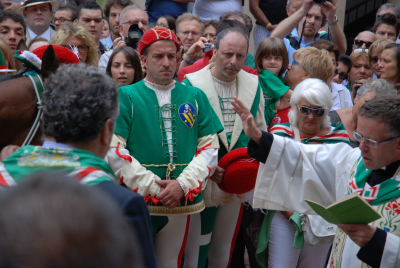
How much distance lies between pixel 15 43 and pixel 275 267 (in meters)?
3.88

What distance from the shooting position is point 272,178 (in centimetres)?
326

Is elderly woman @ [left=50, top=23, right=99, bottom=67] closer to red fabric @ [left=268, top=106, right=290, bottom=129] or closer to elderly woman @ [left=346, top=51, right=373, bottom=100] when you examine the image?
red fabric @ [left=268, top=106, right=290, bottom=129]

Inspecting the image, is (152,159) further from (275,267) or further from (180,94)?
(275,267)

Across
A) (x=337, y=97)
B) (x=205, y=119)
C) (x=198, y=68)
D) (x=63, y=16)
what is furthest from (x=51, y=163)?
(x=63, y=16)

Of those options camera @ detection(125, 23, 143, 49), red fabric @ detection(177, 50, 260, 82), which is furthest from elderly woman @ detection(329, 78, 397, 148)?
camera @ detection(125, 23, 143, 49)

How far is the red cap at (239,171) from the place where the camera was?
3.73 metres

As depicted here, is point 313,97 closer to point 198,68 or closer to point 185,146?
point 185,146

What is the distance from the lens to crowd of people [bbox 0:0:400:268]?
3.40 ft

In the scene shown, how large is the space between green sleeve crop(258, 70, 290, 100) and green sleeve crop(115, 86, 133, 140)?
1.72 meters

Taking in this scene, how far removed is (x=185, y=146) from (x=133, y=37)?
2161 mm

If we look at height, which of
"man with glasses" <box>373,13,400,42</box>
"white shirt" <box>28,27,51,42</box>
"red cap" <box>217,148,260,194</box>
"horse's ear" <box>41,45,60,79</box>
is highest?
"man with glasses" <box>373,13,400,42</box>

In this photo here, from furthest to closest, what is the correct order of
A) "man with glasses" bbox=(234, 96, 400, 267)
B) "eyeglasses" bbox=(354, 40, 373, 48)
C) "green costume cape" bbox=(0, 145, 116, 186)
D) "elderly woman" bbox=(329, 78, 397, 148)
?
1. "eyeglasses" bbox=(354, 40, 373, 48)
2. "elderly woman" bbox=(329, 78, 397, 148)
3. "man with glasses" bbox=(234, 96, 400, 267)
4. "green costume cape" bbox=(0, 145, 116, 186)

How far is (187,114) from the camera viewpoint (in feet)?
12.2

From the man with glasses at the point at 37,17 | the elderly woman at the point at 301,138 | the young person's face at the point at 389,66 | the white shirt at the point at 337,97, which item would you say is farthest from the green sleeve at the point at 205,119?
the man with glasses at the point at 37,17
